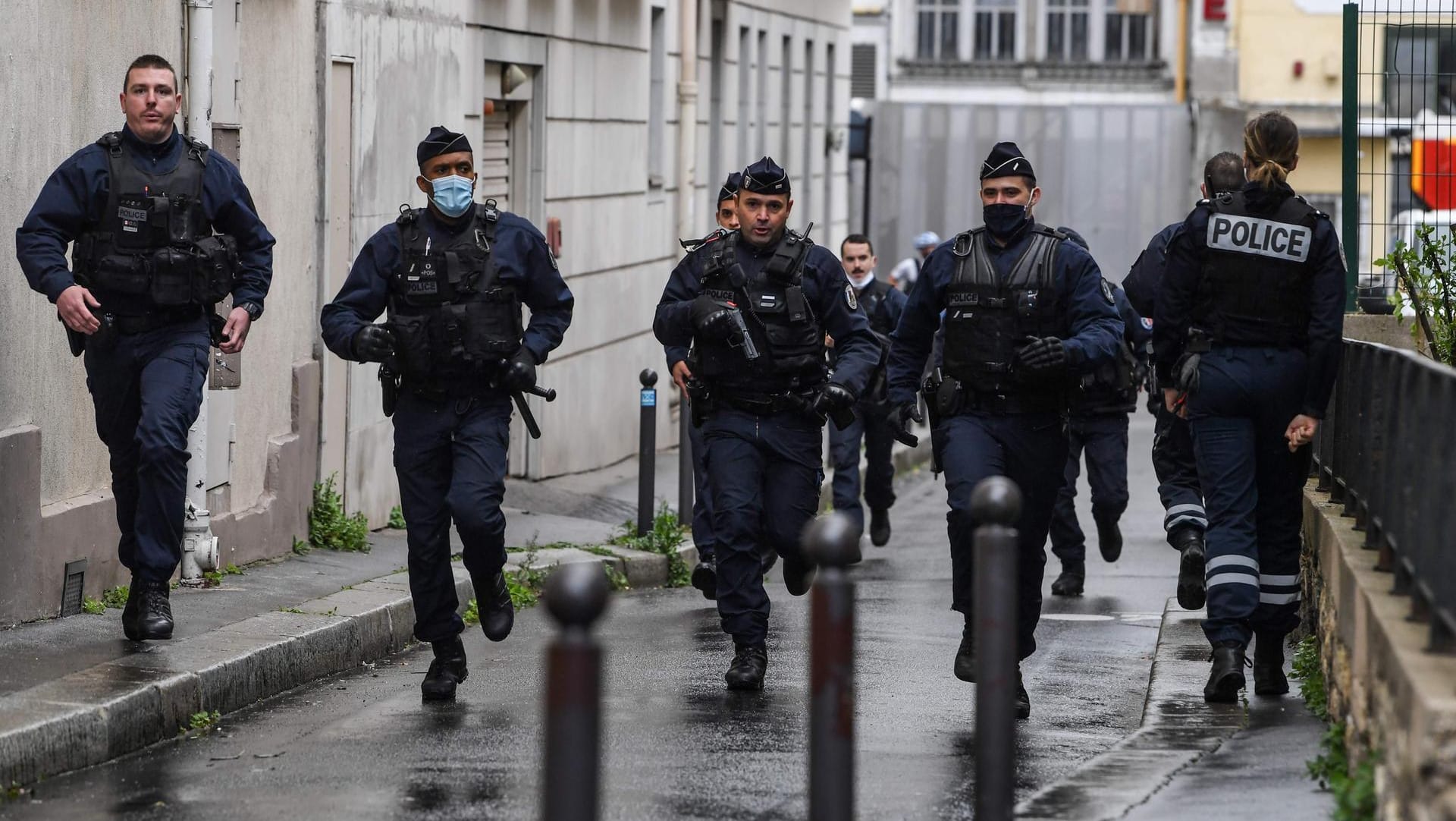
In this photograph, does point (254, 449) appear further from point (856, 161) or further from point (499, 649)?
point (856, 161)

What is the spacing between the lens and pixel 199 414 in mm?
9609

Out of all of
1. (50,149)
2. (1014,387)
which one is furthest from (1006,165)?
(50,149)

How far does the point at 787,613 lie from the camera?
10391 millimetres

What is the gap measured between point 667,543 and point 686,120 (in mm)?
7380

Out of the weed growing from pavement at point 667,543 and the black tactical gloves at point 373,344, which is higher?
the black tactical gloves at point 373,344

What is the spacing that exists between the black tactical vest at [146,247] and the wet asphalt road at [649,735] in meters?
1.41

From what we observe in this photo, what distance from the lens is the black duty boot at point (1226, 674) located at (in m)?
7.41

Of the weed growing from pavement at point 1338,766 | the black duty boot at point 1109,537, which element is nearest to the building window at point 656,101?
the black duty boot at point 1109,537

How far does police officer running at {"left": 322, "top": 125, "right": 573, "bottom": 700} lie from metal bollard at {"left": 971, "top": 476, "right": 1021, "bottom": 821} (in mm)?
2888

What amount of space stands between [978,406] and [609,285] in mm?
10167

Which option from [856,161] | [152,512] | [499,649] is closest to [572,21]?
[499,649]

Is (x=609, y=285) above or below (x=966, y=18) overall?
below

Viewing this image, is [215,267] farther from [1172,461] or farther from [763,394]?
[1172,461]

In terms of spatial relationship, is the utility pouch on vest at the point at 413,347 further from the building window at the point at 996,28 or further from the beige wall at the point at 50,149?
the building window at the point at 996,28
